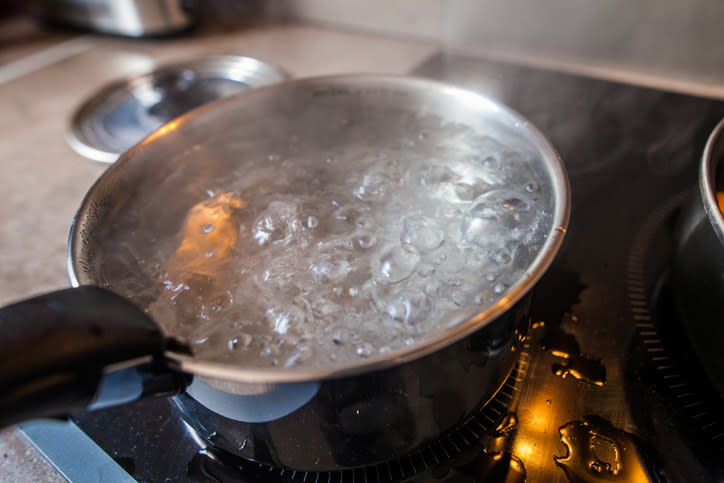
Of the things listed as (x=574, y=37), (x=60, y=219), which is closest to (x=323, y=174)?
(x=60, y=219)

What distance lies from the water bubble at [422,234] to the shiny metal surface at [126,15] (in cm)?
120

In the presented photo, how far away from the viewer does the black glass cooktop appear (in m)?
0.54

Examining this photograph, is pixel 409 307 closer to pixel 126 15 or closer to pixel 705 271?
pixel 705 271

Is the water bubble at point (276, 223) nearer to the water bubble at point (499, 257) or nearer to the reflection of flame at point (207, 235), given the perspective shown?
the reflection of flame at point (207, 235)

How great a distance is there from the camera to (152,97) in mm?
1253

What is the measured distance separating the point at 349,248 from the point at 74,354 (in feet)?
1.14

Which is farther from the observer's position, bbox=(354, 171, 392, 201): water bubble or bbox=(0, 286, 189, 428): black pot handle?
bbox=(354, 171, 392, 201): water bubble

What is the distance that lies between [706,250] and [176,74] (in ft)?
4.16

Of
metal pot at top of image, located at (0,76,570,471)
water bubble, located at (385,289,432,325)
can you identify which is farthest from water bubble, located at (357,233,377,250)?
water bubble, located at (385,289,432,325)

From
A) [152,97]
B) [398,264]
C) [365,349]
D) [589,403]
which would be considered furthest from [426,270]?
[152,97]

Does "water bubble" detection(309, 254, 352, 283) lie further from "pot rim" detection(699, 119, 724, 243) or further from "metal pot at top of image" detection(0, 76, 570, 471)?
"pot rim" detection(699, 119, 724, 243)

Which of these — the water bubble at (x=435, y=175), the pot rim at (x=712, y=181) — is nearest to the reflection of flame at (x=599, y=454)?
the pot rim at (x=712, y=181)

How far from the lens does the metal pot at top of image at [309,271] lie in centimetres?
39

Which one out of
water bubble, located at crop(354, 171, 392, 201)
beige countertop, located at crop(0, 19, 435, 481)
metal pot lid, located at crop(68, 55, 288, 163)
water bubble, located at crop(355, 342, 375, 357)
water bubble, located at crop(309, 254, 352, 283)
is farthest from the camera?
metal pot lid, located at crop(68, 55, 288, 163)
